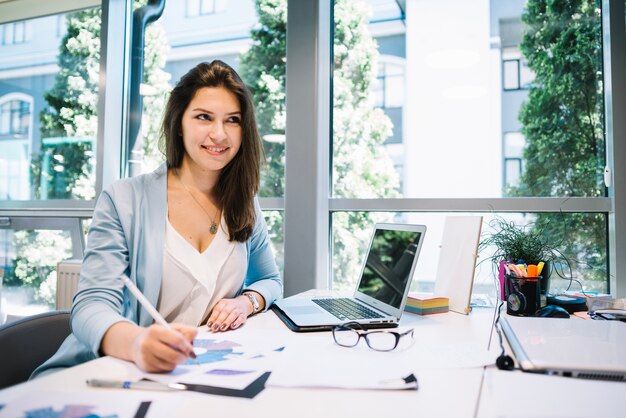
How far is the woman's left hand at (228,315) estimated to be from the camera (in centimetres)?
119

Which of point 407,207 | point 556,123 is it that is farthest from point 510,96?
point 407,207

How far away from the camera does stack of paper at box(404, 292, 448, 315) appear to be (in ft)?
4.78

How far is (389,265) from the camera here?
147cm

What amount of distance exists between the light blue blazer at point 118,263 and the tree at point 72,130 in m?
1.62

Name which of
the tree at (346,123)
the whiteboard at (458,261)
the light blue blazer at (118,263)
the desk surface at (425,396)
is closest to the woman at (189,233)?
the light blue blazer at (118,263)

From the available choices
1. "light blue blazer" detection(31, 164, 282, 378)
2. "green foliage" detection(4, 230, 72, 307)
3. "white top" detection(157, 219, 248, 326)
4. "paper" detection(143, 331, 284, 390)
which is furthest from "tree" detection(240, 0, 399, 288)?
"green foliage" detection(4, 230, 72, 307)

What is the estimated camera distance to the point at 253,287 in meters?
1.50

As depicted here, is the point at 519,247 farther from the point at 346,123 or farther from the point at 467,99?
the point at 346,123

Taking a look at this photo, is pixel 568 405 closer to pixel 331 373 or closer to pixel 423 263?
pixel 331 373

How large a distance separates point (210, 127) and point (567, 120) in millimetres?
1685

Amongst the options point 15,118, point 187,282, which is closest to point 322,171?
point 187,282

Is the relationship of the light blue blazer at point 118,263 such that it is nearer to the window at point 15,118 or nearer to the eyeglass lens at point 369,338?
the eyeglass lens at point 369,338

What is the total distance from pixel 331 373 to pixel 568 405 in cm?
41

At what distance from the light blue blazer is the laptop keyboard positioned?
A: 203 millimetres
